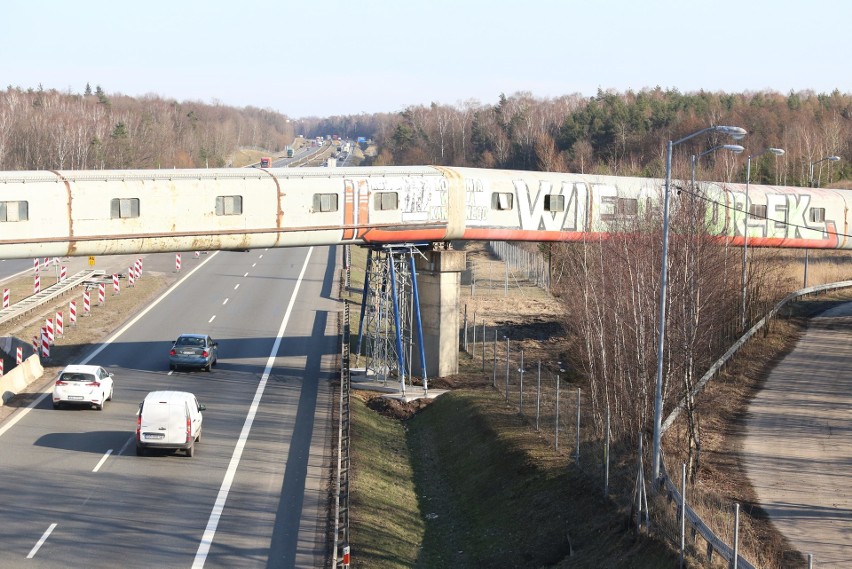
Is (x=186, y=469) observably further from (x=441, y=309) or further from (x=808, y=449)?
Result: (x=808, y=449)

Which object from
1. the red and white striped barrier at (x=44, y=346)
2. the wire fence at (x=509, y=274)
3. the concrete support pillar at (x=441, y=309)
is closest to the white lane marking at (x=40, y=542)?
the red and white striped barrier at (x=44, y=346)

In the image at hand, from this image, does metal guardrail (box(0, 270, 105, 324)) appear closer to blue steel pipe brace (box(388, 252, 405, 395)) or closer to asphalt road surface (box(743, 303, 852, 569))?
blue steel pipe brace (box(388, 252, 405, 395))

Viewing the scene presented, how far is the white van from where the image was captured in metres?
28.5

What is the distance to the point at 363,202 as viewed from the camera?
3859 cm

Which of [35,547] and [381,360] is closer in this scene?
[35,547]

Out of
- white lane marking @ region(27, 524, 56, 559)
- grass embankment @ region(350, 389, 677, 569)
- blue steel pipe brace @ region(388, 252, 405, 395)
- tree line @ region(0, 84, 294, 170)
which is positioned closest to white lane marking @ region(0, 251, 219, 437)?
white lane marking @ region(27, 524, 56, 559)

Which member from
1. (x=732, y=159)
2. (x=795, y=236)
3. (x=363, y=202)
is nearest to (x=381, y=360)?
(x=363, y=202)

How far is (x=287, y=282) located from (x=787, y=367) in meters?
33.3

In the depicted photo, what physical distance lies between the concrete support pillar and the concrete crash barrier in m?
14.0

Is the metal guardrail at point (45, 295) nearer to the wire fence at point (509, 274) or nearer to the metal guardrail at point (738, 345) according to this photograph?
the wire fence at point (509, 274)

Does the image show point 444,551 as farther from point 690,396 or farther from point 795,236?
point 795,236

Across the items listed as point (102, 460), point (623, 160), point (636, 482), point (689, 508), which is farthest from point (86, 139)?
point (689, 508)

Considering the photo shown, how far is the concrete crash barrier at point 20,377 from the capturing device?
115 ft

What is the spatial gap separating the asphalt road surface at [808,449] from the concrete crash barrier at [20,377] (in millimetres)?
23243
